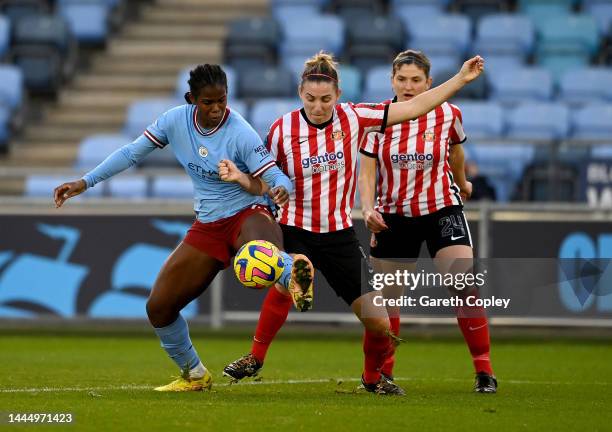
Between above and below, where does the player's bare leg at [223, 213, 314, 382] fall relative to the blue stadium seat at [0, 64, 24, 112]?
below

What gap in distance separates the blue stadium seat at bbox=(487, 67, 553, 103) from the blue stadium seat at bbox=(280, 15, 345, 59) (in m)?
2.59

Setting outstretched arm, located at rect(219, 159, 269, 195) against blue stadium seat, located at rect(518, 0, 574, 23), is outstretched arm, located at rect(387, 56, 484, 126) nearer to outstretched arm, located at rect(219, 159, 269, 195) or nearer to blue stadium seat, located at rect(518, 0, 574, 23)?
outstretched arm, located at rect(219, 159, 269, 195)

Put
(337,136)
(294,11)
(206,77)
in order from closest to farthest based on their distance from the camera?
(206,77) → (337,136) → (294,11)

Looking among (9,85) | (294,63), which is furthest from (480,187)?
(9,85)

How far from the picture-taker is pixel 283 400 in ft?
24.5

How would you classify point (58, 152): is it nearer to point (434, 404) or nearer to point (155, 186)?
point (155, 186)

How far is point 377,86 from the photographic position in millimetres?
17109

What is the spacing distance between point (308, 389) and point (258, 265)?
1510 millimetres

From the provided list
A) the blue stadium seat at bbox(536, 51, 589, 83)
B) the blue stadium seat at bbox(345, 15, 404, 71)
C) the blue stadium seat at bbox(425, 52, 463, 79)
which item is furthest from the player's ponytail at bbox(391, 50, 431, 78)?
the blue stadium seat at bbox(536, 51, 589, 83)

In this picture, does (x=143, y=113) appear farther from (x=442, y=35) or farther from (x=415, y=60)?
(x=415, y=60)

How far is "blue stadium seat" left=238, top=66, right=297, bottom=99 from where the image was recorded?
17609mm

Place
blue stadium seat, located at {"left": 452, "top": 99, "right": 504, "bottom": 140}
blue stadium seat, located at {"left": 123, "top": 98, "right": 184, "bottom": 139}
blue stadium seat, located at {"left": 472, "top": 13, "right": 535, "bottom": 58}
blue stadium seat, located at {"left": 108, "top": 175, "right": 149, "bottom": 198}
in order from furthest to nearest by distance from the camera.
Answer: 1. blue stadium seat, located at {"left": 472, "top": 13, "right": 535, "bottom": 58}
2. blue stadium seat, located at {"left": 123, "top": 98, "right": 184, "bottom": 139}
3. blue stadium seat, located at {"left": 452, "top": 99, "right": 504, "bottom": 140}
4. blue stadium seat, located at {"left": 108, "top": 175, "right": 149, "bottom": 198}

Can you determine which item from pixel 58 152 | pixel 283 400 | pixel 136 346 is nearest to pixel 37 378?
pixel 283 400

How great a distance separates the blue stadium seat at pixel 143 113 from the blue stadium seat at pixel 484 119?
3.92m
